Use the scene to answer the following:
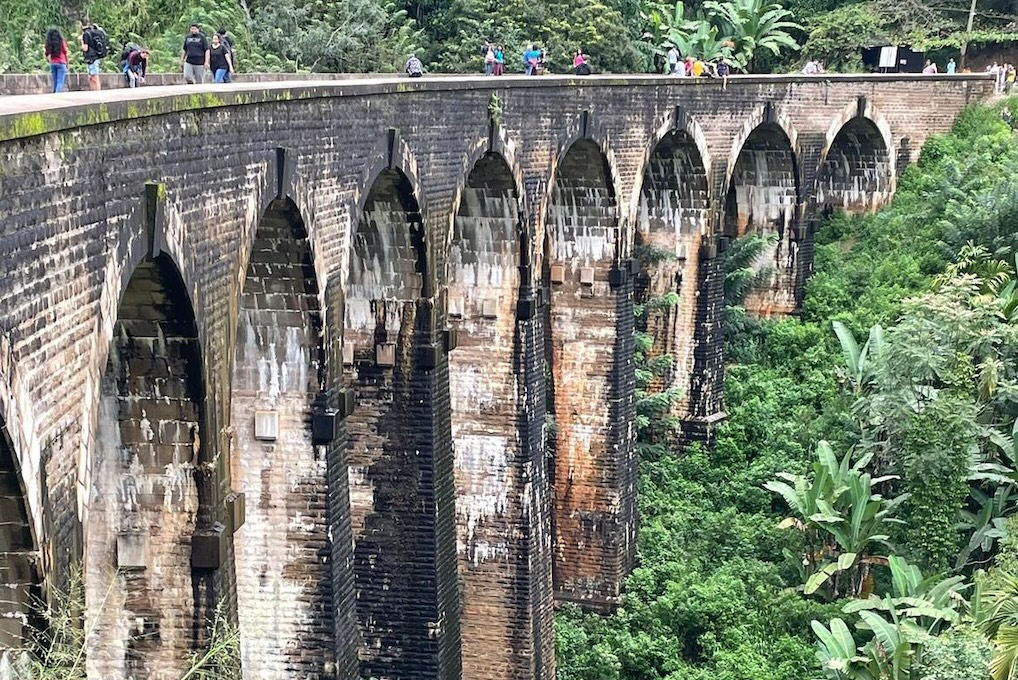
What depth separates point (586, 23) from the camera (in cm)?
3134

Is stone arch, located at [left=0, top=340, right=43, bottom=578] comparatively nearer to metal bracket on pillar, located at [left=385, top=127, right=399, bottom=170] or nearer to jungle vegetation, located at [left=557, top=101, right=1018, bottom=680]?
metal bracket on pillar, located at [left=385, top=127, right=399, bottom=170]

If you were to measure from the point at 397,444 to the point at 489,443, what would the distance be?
3.24m

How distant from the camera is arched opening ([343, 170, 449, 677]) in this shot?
15.0m

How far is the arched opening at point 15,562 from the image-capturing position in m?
7.51

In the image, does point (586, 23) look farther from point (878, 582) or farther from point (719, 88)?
point (878, 582)

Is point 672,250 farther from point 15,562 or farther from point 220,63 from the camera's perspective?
point 15,562

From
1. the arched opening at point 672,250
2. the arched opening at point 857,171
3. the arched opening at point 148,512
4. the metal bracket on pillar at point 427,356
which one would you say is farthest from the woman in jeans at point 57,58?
the arched opening at point 857,171

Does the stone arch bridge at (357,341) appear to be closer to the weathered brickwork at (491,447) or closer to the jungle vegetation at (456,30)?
the weathered brickwork at (491,447)

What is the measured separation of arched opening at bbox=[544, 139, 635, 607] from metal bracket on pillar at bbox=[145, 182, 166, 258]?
11403mm

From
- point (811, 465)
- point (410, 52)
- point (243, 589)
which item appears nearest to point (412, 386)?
point (243, 589)

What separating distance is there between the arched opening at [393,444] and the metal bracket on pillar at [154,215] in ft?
17.2

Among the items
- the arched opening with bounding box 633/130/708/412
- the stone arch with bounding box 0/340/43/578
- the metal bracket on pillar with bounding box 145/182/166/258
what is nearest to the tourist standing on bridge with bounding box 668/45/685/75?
the arched opening with bounding box 633/130/708/412

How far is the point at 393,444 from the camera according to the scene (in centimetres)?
1517

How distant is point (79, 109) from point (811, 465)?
15.7 m
